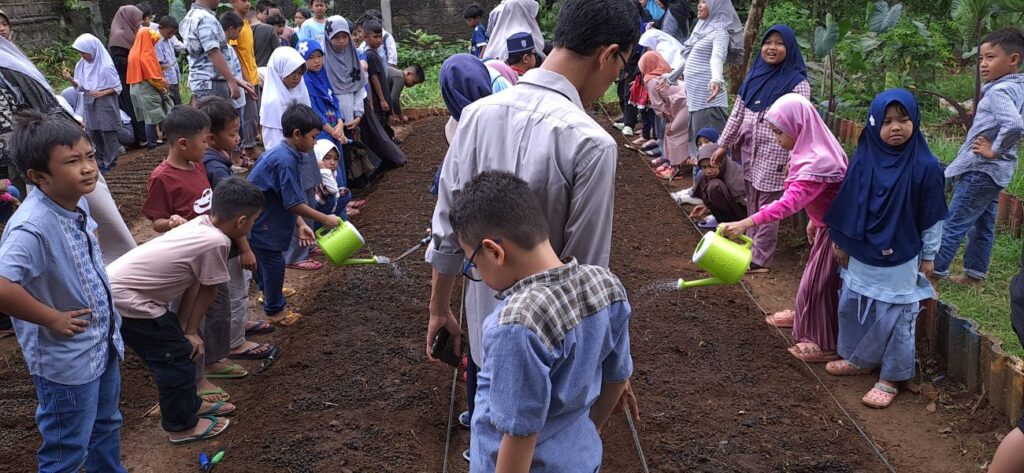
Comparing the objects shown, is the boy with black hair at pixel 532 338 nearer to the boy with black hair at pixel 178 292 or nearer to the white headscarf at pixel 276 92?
the boy with black hair at pixel 178 292

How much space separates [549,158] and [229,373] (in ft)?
8.85

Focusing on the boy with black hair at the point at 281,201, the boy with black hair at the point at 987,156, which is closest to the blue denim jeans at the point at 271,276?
the boy with black hair at the point at 281,201

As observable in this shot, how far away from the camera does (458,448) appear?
11.5ft

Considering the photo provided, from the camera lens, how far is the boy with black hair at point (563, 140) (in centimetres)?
207

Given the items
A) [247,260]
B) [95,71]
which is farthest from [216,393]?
[95,71]

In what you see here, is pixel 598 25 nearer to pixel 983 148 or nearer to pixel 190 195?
pixel 190 195

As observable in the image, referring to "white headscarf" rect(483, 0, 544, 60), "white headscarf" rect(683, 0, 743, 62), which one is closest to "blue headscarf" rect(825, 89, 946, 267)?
"white headscarf" rect(483, 0, 544, 60)

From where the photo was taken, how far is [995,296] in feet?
14.9

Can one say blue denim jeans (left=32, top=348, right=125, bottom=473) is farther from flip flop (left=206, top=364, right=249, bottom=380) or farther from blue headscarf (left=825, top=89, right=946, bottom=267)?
blue headscarf (left=825, top=89, right=946, bottom=267)

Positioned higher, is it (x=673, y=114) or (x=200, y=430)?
(x=673, y=114)

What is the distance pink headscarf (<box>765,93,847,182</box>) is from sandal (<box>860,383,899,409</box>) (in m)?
1.00

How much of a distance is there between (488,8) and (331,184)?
36.3 feet

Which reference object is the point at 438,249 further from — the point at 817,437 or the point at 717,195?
the point at 717,195

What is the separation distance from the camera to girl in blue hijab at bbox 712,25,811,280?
526 cm
